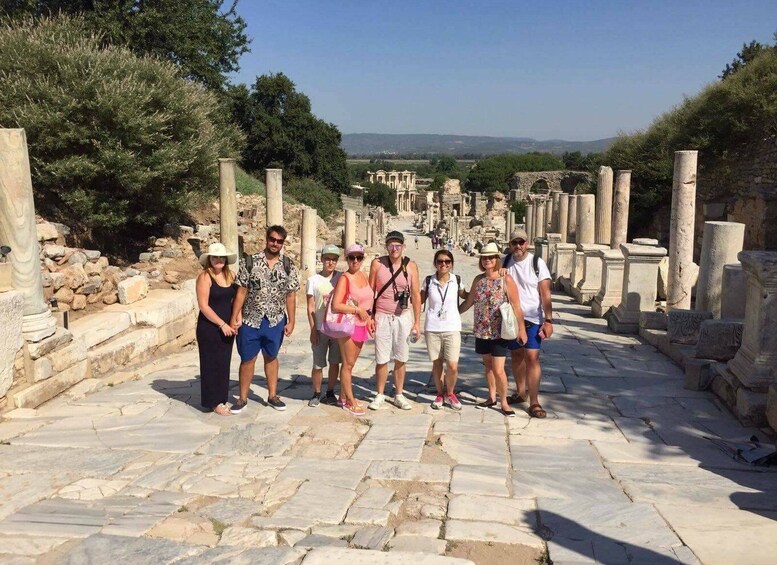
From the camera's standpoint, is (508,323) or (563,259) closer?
(508,323)

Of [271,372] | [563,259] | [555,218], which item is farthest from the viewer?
[555,218]

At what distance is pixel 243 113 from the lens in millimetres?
37562

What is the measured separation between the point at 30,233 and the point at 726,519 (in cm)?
622

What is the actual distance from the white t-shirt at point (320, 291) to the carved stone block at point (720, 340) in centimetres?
417

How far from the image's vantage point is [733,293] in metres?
8.12

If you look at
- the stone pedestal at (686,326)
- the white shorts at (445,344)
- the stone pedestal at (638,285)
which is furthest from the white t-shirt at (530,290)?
the stone pedestal at (638,285)

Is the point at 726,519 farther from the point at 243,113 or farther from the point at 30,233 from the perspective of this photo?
the point at 243,113

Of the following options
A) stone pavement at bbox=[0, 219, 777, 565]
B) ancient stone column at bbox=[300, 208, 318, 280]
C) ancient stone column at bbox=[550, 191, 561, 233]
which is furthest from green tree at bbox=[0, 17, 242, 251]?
ancient stone column at bbox=[550, 191, 561, 233]

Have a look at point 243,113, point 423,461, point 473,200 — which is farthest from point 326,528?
point 473,200

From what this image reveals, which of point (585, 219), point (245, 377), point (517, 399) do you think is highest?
point (585, 219)

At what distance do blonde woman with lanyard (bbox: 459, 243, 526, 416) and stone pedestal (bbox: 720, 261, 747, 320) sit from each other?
3656mm

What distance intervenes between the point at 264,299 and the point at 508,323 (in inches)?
82.7

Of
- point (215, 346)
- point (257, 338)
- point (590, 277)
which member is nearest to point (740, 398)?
point (257, 338)

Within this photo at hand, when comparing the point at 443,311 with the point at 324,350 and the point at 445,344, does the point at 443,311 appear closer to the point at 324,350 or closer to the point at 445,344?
the point at 445,344
